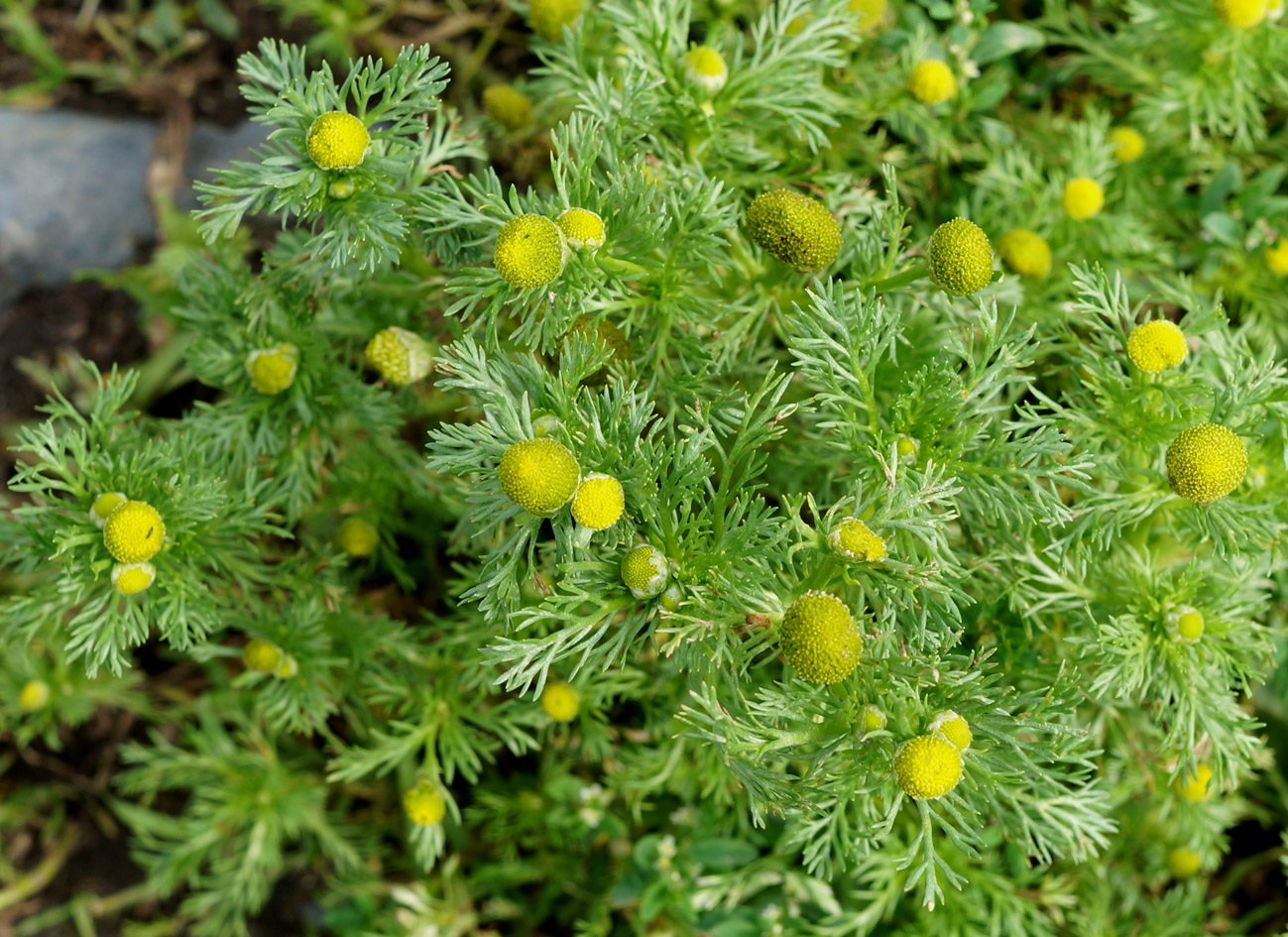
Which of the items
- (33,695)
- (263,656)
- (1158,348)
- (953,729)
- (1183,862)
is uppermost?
(1158,348)

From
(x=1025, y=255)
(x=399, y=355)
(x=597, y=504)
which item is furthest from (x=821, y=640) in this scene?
(x=1025, y=255)

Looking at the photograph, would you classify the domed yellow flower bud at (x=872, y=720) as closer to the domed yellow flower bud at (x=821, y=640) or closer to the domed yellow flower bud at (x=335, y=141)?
the domed yellow flower bud at (x=821, y=640)

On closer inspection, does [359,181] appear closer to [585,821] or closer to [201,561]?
[201,561]

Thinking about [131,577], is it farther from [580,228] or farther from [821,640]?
[821,640]

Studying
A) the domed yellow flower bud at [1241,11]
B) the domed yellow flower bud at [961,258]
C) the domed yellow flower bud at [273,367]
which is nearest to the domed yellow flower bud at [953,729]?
the domed yellow flower bud at [961,258]

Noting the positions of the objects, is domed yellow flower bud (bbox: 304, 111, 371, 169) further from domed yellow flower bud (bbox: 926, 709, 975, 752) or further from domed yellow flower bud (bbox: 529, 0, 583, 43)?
domed yellow flower bud (bbox: 926, 709, 975, 752)

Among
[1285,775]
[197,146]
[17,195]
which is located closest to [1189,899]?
[1285,775]
